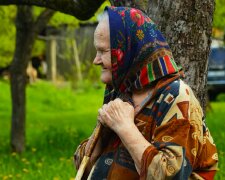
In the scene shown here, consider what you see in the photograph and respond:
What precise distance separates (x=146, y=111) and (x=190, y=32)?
1.69 m

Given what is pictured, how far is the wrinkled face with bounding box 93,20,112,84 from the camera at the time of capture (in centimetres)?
265

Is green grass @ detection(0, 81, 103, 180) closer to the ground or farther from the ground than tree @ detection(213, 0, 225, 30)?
closer to the ground

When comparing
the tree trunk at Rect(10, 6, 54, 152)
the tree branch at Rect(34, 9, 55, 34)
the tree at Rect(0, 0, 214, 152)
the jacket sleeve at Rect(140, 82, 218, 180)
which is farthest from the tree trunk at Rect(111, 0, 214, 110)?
the tree branch at Rect(34, 9, 55, 34)

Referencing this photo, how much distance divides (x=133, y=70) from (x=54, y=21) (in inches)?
519

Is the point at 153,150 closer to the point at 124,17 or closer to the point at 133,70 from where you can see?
the point at 133,70

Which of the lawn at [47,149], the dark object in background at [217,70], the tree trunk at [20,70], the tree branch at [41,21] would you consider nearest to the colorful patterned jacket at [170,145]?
the lawn at [47,149]

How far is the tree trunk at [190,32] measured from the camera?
4.19 metres

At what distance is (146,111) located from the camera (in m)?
2.62

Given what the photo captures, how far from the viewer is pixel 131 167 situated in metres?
2.62

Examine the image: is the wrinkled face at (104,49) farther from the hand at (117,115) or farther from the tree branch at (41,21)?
the tree branch at (41,21)

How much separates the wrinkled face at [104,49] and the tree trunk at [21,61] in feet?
23.0

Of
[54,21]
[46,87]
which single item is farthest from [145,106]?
[46,87]

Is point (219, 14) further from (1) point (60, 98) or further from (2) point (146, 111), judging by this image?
(2) point (146, 111)

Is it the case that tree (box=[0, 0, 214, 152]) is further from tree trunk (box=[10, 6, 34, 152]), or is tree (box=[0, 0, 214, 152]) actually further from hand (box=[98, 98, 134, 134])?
tree trunk (box=[10, 6, 34, 152])
